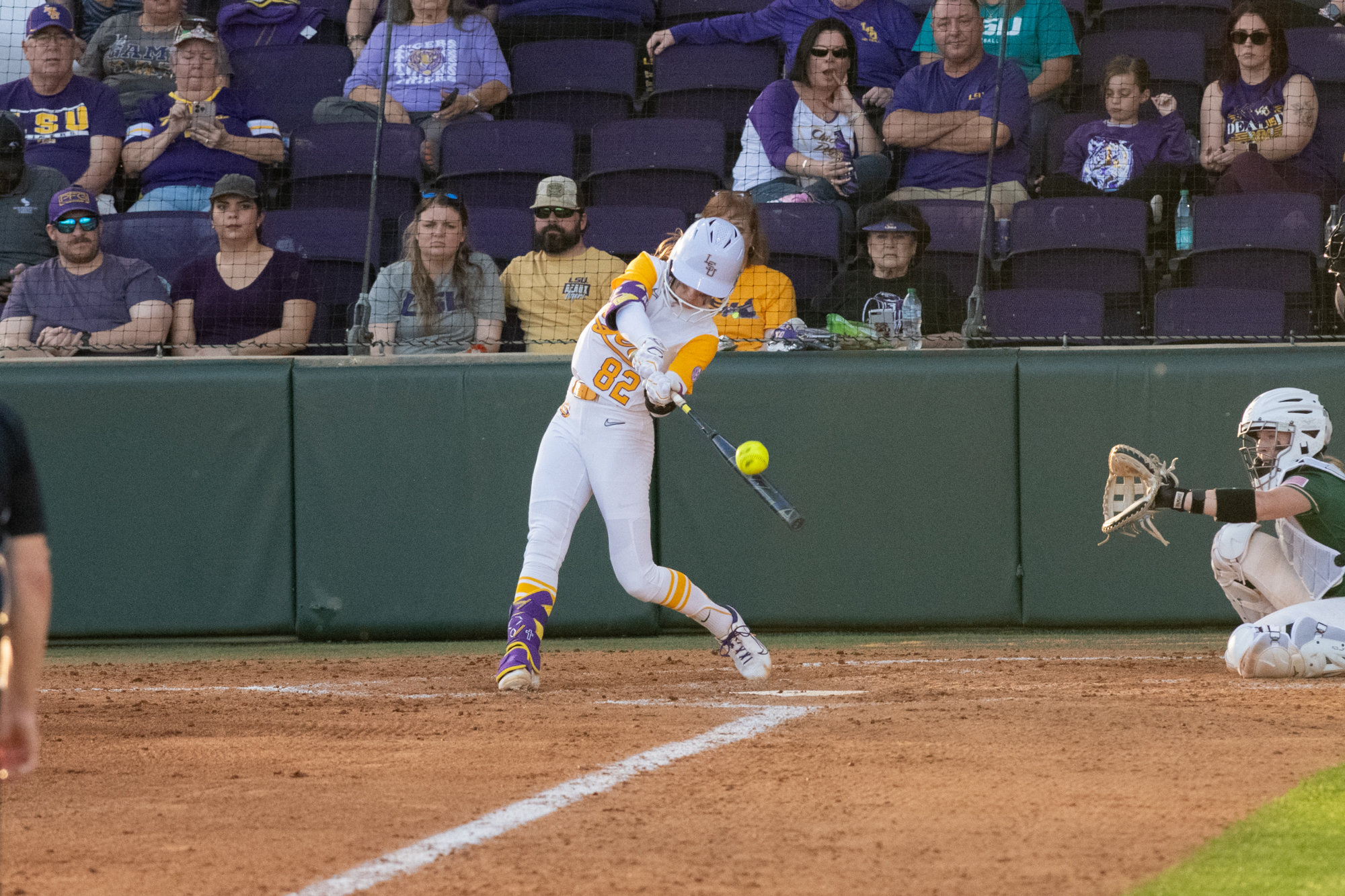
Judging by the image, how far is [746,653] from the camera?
5824 mm

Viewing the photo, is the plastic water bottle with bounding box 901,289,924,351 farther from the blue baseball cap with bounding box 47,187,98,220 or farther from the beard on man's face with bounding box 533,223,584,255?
the blue baseball cap with bounding box 47,187,98,220

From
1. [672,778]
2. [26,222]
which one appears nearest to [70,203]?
[26,222]

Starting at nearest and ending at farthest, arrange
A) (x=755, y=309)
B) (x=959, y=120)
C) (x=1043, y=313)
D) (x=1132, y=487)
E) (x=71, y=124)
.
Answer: (x=1132, y=487), (x=1043, y=313), (x=755, y=309), (x=959, y=120), (x=71, y=124)

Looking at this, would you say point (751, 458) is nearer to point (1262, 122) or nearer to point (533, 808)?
point (533, 808)

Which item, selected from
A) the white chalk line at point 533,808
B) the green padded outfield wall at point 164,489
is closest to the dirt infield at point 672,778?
the white chalk line at point 533,808

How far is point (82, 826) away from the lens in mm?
3467

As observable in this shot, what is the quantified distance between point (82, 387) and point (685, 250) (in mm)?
3880

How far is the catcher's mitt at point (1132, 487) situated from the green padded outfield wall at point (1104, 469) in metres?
1.24

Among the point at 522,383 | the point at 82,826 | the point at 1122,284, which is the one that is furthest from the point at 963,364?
the point at 82,826

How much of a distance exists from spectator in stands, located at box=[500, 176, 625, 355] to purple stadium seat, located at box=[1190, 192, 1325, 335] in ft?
10.6

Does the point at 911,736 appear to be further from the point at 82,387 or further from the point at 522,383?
the point at 82,387

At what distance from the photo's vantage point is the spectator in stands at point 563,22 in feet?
32.4

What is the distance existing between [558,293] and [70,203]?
272 cm

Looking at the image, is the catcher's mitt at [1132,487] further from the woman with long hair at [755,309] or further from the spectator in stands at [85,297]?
the spectator in stands at [85,297]
